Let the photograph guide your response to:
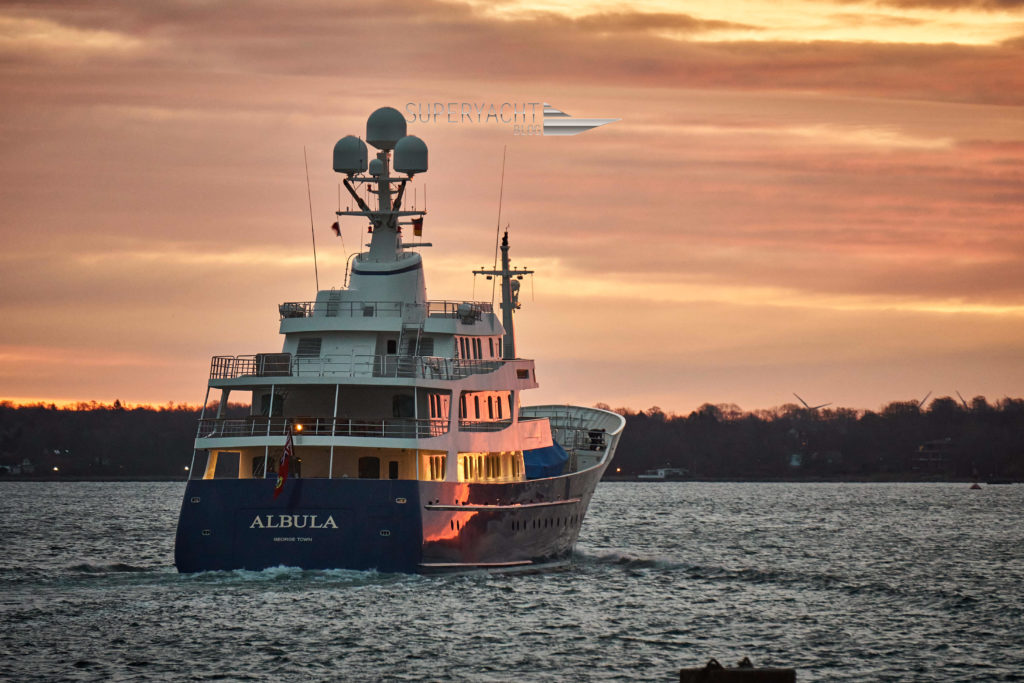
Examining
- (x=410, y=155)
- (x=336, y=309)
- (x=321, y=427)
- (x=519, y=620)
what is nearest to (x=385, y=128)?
(x=410, y=155)

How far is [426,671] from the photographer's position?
31562 millimetres

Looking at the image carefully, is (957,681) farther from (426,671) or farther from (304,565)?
(304,565)

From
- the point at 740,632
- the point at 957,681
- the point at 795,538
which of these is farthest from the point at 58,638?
the point at 795,538

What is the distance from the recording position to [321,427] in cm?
4397

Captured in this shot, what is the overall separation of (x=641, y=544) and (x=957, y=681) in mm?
37368

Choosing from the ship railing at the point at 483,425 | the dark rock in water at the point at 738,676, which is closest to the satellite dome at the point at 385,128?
the ship railing at the point at 483,425

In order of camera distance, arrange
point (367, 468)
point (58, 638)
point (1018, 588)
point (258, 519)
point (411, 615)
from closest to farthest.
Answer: point (58, 638) → point (411, 615) → point (258, 519) → point (367, 468) → point (1018, 588)

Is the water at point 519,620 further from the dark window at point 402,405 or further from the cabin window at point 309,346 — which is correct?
the cabin window at point 309,346

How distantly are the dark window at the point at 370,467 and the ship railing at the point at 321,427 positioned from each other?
3.11 ft

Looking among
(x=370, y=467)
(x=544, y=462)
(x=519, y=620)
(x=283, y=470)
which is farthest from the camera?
(x=544, y=462)

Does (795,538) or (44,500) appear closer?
(795,538)

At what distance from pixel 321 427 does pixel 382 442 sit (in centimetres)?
261

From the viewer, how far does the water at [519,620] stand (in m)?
32.1

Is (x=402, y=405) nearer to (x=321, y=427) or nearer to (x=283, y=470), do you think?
(x=321, y=427)
